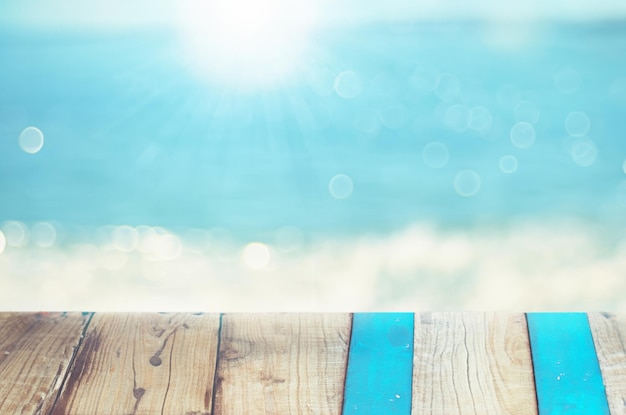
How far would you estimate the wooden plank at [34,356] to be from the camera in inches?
43.3

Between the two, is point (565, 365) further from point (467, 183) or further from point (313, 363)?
point (467, 183)

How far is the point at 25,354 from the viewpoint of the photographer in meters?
1.21

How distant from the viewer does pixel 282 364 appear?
117cm

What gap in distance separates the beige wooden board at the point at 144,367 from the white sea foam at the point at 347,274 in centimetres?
43

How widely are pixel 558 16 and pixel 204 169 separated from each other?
7.60 feet

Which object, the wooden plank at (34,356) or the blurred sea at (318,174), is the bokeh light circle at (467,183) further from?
the wooden plank at (34,356)

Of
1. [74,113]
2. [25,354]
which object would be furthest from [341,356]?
[74,113]

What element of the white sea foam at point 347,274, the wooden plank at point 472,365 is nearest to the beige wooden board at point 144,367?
the wooden plank at point 472,365

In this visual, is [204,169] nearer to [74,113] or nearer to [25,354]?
[74,113]

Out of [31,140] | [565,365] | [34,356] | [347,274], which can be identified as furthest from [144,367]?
[31,140]

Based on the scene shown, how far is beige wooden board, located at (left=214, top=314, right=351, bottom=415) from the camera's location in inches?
42.7

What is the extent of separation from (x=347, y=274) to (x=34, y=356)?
87 cm

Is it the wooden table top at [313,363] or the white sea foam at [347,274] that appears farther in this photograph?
the white sea foam at [347,274]

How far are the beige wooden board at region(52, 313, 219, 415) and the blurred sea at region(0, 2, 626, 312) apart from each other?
462 mm
